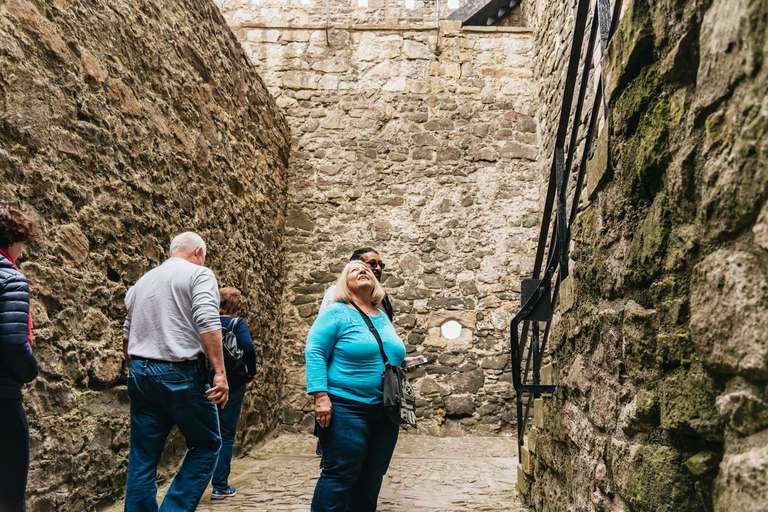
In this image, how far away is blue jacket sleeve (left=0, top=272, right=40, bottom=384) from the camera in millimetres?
1687

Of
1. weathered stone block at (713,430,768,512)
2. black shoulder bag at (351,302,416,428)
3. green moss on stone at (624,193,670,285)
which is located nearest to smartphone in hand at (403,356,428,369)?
black shoulder bag at (351,302,416,428)

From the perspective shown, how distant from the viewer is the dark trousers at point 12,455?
1722 mm

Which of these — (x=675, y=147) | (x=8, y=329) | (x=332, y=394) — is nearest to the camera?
(x=675, y=147)

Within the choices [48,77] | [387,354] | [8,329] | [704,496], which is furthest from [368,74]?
[704,496]

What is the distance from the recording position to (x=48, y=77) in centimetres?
243

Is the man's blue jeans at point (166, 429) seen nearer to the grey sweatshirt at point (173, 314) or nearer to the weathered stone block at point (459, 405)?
the grey sweatshirt at point (173, 314)

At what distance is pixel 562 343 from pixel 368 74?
17.4ft

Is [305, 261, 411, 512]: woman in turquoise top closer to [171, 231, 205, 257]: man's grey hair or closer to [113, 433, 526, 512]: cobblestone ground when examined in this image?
[171, 231, 205, 257]: man's grey hair

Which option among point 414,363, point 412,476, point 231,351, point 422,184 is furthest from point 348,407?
point 422,184

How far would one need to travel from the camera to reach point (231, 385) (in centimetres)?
332

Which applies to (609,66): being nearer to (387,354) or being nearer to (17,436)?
(387,354)

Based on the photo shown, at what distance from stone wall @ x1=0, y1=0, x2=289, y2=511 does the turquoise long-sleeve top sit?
3.85ft

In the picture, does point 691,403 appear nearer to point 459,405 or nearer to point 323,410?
point 323,410

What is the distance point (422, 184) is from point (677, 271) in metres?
5.33
